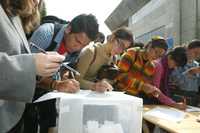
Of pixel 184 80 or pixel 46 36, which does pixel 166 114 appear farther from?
pixel 46 36

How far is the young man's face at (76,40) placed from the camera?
163cm

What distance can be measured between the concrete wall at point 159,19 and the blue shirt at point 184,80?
504 cm

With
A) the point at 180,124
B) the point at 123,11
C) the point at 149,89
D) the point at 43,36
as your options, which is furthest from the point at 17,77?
the point at 123,11

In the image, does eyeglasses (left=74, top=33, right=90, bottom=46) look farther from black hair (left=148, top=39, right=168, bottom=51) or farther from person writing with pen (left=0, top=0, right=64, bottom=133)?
black hair (left=148, top=39, right=168, bottom=51)

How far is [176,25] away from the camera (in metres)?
8.32

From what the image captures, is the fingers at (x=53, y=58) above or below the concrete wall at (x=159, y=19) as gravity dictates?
below

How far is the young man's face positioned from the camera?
1.63 m

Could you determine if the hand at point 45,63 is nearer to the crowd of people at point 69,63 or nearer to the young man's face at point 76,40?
the crowd of people at point 69,63

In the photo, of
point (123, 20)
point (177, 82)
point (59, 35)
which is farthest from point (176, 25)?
point (123, 20)

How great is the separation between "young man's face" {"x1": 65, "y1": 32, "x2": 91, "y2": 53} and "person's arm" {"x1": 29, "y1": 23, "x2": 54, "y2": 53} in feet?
0.40

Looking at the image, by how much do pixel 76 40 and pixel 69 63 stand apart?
180mm

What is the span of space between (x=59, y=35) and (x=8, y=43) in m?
0.81

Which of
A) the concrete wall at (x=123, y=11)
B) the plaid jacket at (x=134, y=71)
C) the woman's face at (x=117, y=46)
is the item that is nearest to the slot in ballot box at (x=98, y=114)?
the woman's face at (x=117, y=46)

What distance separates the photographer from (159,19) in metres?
10.3
